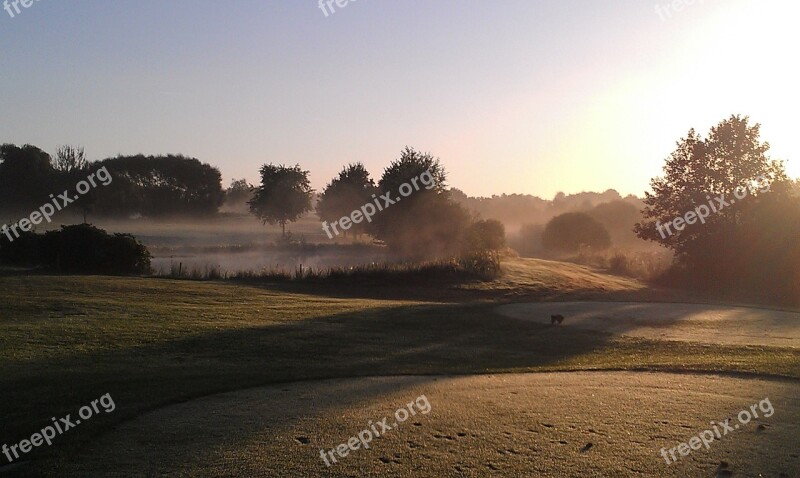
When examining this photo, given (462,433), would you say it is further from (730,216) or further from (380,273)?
(730,216)

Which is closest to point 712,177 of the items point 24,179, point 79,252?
point 79,252

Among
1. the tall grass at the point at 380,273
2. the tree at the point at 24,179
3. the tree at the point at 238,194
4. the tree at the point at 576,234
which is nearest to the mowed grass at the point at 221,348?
the tall grass at the point at 380,273

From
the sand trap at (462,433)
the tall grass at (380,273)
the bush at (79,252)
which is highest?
the bush at (79,252)

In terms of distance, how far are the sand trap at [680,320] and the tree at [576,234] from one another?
48.0 meters

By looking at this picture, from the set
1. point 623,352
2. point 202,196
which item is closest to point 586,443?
point 623,352

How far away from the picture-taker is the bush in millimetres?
33031

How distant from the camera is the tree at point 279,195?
82.9 metres

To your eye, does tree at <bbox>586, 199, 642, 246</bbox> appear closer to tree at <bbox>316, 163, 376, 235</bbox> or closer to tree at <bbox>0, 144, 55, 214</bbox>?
tree at <bbox>316, 163, 376, 235</bbox>

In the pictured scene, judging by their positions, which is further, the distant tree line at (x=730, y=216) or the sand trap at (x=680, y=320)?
the distant tree line at (x=730, y=216)

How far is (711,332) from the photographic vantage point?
72.3 feet

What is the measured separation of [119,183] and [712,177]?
70.5 metres

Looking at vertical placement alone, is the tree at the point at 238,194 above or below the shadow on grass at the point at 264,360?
above

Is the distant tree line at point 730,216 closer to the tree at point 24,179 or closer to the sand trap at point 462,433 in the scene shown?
the sand trap at point 462,433

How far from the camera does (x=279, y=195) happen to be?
82750 millimetres
